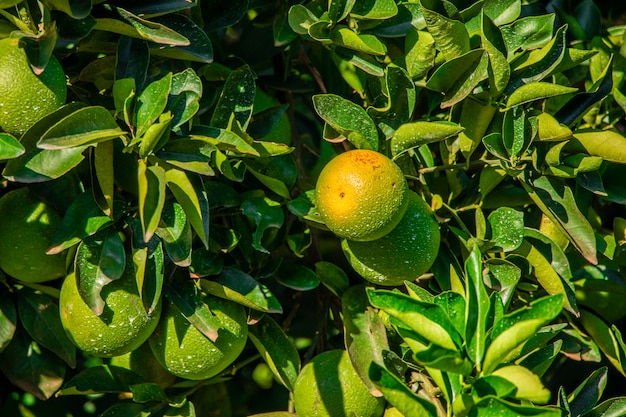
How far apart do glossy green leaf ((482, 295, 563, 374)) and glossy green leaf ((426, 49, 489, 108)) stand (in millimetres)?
309

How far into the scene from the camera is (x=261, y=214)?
1.10m

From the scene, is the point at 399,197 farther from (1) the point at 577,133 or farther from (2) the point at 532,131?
(1) the point at 577,133

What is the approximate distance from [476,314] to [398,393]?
14 centimetres

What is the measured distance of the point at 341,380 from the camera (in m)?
1.13

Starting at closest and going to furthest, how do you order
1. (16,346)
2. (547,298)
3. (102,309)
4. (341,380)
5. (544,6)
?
1. (547,298)
2. (102,309)
3. (341,380)
4. (16,346)
5. (544,6)

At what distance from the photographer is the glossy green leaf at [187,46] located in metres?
1.05

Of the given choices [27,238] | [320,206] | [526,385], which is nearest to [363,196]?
→ [320,206]

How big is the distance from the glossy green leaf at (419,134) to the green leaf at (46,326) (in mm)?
589

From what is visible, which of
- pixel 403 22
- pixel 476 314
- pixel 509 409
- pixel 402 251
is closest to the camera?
pixel 509 409

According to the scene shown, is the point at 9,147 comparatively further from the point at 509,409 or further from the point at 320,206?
the point at 509,409

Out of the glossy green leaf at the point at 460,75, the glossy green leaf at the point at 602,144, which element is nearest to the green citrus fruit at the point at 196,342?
the glossy green leaf at the point at 460,75

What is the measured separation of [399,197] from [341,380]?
314 mm

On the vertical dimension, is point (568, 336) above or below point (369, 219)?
below

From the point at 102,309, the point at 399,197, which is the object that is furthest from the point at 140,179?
the point at 399,197
